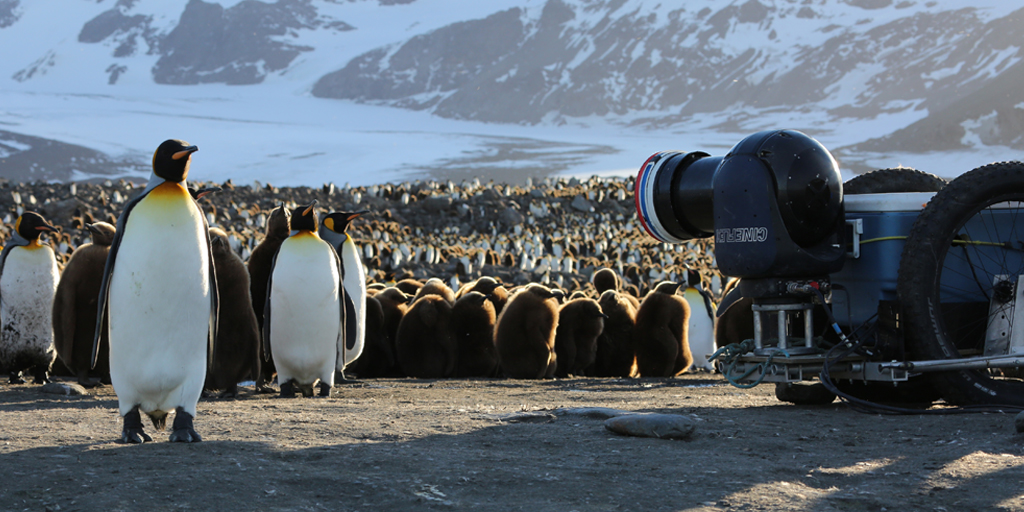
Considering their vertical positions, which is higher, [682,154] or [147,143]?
[147,143]

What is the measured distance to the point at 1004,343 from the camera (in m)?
4.56

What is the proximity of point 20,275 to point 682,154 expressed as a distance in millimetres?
4932

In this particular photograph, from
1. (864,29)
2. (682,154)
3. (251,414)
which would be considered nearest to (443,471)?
(251,414)

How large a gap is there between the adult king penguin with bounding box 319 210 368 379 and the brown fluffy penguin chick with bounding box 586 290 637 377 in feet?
9.02

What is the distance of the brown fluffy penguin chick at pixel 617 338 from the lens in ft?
31.0

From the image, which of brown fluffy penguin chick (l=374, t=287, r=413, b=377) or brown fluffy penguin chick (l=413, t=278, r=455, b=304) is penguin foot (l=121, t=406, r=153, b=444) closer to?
brown fluffy penguin chick (l=374, t=287, r=413, b=377)

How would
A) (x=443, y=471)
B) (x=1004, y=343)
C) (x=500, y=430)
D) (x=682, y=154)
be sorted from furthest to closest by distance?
(x=682, y=154) → (x=1004, y=343) → (x=500, y=430) → (x=443, y=471)

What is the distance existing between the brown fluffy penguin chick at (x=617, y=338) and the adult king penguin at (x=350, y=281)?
9.02 feet

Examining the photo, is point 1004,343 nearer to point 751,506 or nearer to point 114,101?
point 751,506

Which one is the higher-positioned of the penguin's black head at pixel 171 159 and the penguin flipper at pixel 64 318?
the penguin's black head at pixel 171 159

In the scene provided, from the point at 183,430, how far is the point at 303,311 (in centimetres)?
251

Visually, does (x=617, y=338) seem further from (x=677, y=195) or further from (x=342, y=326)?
(x=677, y=195)

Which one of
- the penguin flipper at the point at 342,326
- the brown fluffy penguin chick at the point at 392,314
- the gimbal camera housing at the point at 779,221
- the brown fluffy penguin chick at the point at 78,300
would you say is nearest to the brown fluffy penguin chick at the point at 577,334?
the brown fluffy penguin chick at the point at 392,314

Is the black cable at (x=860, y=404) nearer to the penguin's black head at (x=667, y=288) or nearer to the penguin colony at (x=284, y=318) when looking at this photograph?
the penguin colony at (x=284, y=318)
